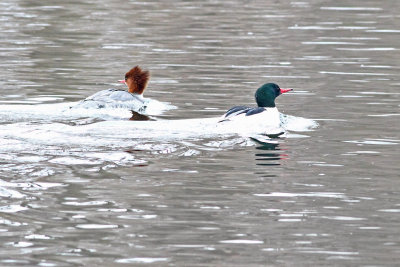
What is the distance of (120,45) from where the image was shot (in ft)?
64.1

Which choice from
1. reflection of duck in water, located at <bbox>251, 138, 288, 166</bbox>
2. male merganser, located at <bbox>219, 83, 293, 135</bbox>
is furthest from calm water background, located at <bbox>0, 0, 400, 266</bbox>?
male merganser, located at <bbox>219, 83, 293, 135</bbox>

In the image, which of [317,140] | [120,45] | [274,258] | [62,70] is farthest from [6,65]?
[274,258]

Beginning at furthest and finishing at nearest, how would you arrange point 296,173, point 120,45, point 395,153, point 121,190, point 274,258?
point 120,45 → point 395,153 → point 296,173 → point 121,190 → point 274,258

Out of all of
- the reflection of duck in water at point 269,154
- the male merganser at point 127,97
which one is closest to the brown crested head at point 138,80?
the male merganser at point 127,97

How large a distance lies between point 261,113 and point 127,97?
2434 mm

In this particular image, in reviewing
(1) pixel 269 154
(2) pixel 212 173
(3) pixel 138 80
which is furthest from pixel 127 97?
(2) pixel 212 173

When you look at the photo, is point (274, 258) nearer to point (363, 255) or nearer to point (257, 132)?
point (363, 255)

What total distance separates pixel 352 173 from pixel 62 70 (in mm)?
8399

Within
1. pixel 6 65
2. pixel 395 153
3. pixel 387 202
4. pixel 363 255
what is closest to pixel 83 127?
pixel 395 153

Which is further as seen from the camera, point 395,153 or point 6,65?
point 6,65

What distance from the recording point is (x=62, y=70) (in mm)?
16125

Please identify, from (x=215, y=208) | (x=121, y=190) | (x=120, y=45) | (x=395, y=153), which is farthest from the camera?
(x=120, y=45)

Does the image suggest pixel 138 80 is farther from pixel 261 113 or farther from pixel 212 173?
pixel 212 173

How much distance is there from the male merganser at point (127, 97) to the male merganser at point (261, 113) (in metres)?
1.97
